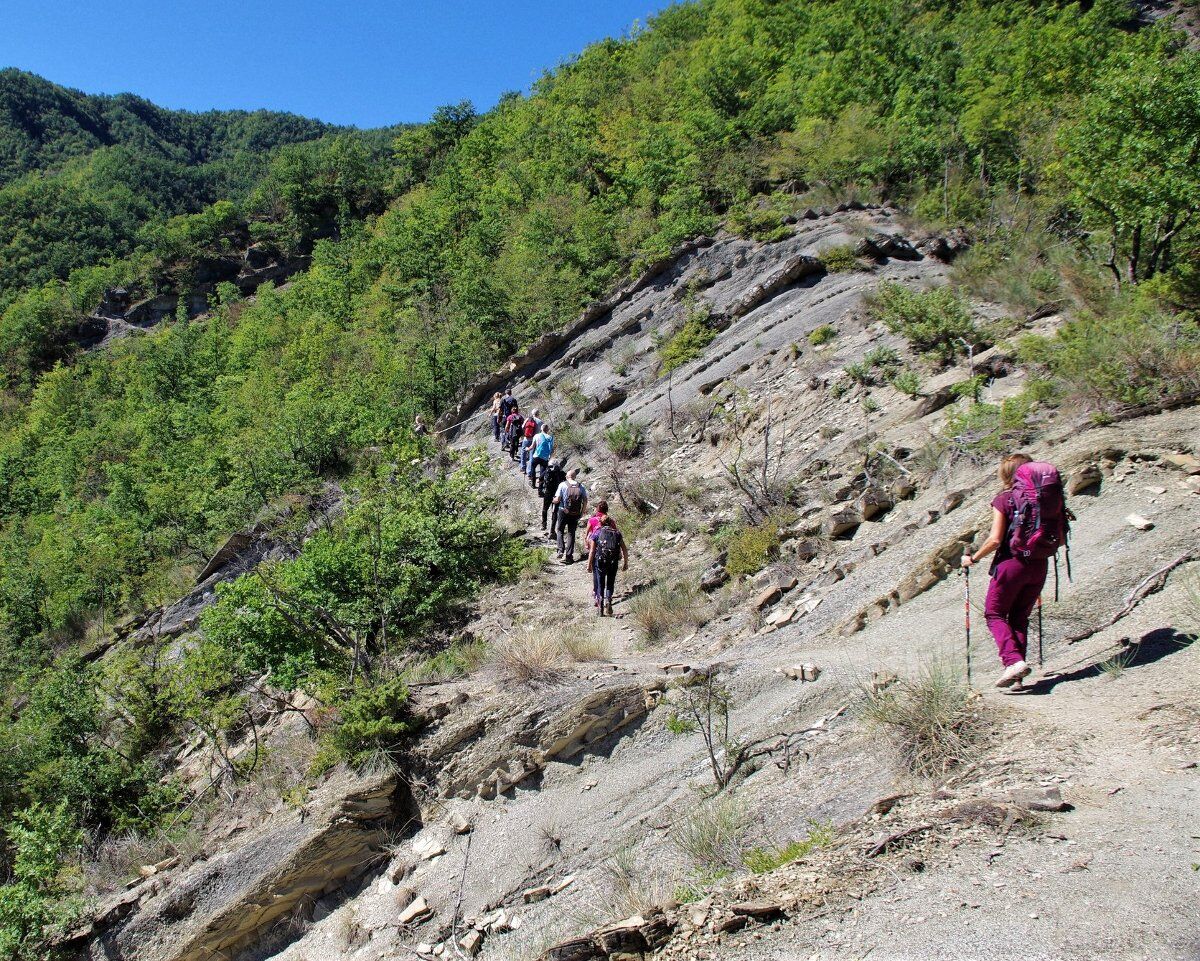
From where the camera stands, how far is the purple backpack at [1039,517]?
14.7 ft

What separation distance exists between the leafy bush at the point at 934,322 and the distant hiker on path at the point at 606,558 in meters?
5.19

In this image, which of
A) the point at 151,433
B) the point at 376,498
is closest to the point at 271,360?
the point at 151,433

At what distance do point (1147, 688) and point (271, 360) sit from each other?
3708cm

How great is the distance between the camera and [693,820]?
14.3 feet

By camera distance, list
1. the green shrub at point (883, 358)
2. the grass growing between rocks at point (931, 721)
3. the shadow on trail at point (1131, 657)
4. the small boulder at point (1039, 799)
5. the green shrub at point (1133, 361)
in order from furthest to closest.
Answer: the green shrub at point (883, 358)
the green shrub at point (1133, 361)
the shadow on trail at point (1131, 657)
the grass growing between rocks at point (931, 721)
the small boulder at point (1039, 799)

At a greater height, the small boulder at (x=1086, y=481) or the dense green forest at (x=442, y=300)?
the dense green forest at (x=442, y=300)

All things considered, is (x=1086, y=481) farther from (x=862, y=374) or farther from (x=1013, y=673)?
(x=862, y=374)

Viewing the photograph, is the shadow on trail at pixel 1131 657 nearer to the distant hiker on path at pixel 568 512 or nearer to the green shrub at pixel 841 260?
the distant hiker on path at pixel 568 512

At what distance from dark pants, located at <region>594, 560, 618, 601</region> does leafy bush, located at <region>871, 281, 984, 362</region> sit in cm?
540

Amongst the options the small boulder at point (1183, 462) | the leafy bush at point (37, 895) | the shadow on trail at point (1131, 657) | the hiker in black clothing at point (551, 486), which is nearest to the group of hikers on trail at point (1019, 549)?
the shadow on trail at point (1131, 657)

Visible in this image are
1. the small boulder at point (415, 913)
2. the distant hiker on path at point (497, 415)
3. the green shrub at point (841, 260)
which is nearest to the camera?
the small boulder at point (415, 913)

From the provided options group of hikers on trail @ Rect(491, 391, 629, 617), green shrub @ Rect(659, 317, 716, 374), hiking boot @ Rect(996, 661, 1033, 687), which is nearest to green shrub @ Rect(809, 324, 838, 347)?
green shrub @ Rect(659, 317, 716, 374)

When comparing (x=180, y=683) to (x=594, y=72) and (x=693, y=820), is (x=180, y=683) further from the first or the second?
(x=594, y=72)

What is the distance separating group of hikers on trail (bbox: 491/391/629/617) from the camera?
9141 millimetres
